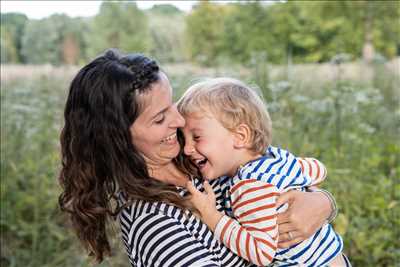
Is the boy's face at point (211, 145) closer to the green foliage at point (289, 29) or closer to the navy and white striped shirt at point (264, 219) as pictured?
the navy and white striped shirt at point (264, 219)

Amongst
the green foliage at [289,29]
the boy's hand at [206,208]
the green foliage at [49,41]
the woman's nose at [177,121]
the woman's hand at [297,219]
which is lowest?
the green foliage at [289,29]

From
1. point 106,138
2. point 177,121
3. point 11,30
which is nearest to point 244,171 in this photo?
point 177,121

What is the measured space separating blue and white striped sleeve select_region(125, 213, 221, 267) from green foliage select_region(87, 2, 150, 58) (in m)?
13.6

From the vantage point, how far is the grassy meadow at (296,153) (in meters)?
3.82

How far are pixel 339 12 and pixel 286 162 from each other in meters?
19.2

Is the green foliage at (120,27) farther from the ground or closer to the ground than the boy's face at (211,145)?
closer to the ground

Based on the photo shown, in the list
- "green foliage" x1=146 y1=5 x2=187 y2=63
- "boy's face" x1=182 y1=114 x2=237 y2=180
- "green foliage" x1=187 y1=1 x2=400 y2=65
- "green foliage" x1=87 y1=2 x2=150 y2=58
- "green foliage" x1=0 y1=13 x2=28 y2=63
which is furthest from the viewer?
"green foliage" x1=187 y1=1 x2=400 y2=65

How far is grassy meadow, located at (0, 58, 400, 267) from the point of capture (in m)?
3.82

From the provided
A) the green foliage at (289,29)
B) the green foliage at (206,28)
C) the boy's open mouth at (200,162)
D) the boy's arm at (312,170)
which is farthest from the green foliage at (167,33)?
the boy's open mouth at (200,162)

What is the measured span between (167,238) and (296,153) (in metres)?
2.90

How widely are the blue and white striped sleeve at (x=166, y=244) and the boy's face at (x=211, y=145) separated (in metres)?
0.28

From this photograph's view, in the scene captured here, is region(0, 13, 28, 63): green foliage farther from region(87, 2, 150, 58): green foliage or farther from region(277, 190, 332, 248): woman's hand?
region(87, 2, 150, 58): green foliage

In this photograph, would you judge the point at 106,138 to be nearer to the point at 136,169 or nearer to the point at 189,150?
the point at 136,169

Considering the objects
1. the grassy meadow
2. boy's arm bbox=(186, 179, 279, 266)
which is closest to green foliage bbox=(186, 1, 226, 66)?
the grassy meadow
